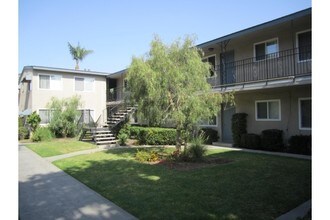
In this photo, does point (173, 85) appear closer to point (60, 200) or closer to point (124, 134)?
point (60, 200)

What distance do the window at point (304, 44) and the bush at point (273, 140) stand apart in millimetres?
4134

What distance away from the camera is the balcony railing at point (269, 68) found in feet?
45.3

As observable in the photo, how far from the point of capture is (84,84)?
2828 centimetres

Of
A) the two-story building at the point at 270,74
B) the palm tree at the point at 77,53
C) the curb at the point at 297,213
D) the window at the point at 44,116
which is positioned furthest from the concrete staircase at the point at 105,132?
the palm tree at the point at 77,53

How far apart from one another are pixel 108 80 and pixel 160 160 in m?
22.1

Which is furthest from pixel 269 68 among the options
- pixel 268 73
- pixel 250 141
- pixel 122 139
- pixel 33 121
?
pixel 33 121

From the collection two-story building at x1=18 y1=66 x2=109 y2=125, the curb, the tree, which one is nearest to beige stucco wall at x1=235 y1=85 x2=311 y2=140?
the tree

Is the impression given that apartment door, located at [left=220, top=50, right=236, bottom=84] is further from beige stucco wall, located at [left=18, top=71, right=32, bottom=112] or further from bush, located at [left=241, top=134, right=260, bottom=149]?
beige stucco wall, located at [left=18, top=71, right=32, bottom=112]

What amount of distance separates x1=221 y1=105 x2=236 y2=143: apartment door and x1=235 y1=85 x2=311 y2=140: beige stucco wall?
1154 mm

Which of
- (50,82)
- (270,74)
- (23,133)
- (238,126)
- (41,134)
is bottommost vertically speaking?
(23,133)

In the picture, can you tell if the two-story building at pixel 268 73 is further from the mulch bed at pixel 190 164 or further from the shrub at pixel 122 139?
the shrub at pixel 122 139

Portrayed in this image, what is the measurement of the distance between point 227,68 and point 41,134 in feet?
53.3
